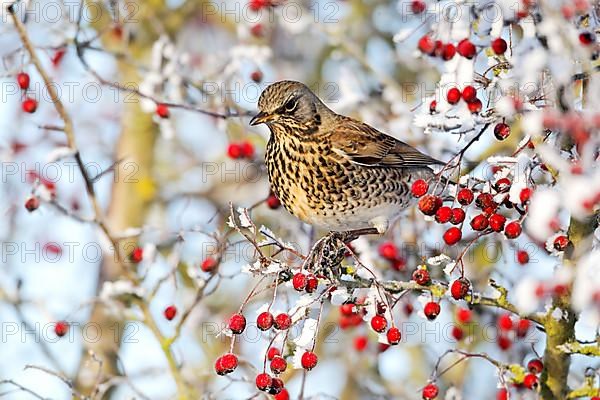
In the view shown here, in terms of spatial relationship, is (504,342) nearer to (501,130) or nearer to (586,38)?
(501,130)

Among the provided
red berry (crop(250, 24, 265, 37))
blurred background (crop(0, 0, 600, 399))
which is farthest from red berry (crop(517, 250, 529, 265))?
red berry (crop(250, 24, 265, 37))

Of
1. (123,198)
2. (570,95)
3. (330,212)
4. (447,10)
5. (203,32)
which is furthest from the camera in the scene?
(203,32)

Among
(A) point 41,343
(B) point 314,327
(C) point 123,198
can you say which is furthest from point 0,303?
(B) point 314,327

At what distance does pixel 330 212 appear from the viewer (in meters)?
4.57

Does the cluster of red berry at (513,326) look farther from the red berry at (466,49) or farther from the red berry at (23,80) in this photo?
the red berry at (23,80)

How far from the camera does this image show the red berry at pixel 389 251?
4992 millimetres

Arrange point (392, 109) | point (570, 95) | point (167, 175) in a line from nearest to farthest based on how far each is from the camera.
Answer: point (570, 95)
point (392, 109)
point (167, 175)

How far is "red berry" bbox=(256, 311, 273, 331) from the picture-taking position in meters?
3.18

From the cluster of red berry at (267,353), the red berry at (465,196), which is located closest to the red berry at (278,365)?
the cluster of red berry at (267,353)

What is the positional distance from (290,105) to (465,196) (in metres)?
1.66

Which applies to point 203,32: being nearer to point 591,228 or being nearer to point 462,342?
point 462,342

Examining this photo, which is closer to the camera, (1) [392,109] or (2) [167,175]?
(1) [392,109]

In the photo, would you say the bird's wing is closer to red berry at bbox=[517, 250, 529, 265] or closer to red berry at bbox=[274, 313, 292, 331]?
red berry at bbox=[517, 250, 529, 265]

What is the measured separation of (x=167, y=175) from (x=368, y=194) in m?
3.89
